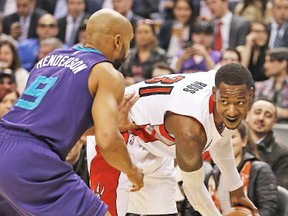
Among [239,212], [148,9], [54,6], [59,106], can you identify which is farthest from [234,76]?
[54,6]

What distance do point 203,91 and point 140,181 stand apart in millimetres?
960

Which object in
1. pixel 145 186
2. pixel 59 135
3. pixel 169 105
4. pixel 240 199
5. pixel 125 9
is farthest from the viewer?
pixel 125 9

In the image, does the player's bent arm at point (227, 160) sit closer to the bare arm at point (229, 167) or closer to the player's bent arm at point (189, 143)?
the bare arm at point (229, 167)

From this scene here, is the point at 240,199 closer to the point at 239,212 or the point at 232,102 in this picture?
the point at 239,212

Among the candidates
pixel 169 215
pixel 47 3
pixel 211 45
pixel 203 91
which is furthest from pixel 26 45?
pixel 203 91

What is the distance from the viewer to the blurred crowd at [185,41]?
789cm

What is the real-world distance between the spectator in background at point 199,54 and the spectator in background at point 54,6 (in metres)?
2.48

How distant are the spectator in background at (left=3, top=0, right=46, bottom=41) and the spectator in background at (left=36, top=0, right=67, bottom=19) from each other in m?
0.36

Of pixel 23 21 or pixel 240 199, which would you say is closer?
pixel 240 199

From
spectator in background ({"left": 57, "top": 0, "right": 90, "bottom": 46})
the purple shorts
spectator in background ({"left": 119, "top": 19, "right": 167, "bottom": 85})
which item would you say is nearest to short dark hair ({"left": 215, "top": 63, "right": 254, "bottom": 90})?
the purple shorts

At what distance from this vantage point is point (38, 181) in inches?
163

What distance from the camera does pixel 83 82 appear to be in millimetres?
4199

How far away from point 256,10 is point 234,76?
5868mm

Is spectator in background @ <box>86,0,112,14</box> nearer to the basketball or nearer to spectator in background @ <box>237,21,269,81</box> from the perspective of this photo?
spectator in background @ <box>237,21,269,81</box>
